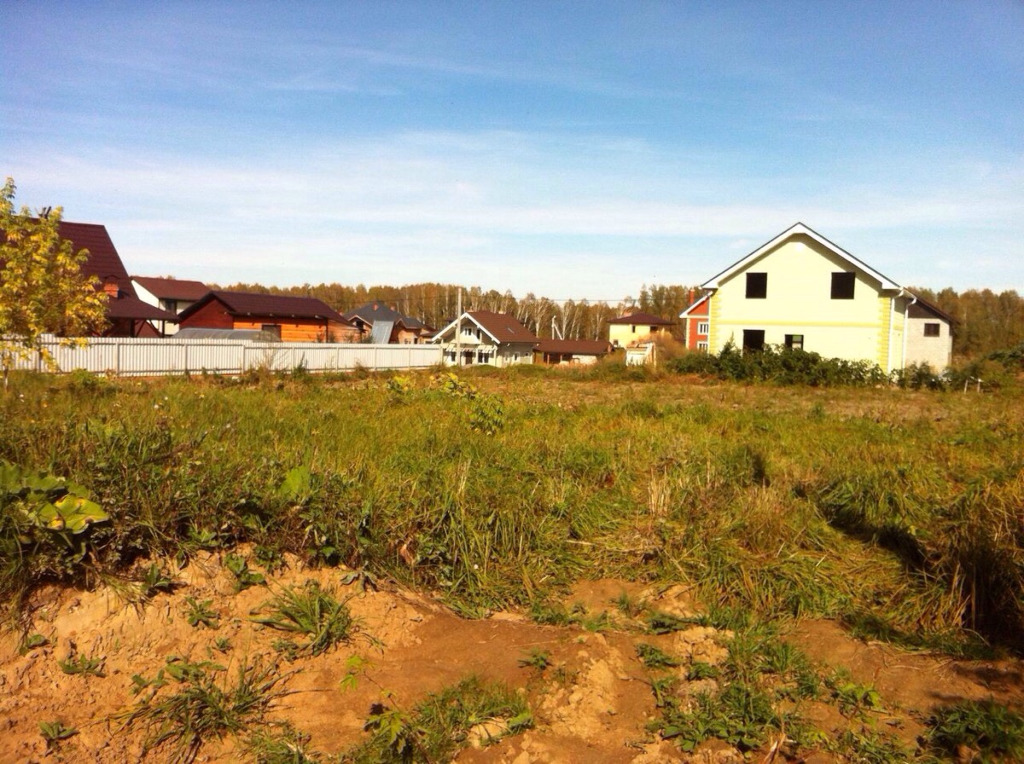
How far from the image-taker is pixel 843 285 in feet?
84.7

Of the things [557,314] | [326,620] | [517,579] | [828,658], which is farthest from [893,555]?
[557,314]

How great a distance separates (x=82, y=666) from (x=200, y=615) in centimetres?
55

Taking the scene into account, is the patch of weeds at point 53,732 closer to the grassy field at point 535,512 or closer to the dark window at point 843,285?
the grassy field at point 535,512

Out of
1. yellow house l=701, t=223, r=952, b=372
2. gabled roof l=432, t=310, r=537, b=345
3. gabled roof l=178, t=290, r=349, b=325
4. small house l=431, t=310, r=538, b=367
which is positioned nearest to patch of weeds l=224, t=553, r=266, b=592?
yellow house l=701, t=223, r=952, b=372

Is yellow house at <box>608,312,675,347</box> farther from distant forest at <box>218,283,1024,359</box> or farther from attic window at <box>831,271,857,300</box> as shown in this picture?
attic window at <box>831,271,857,300</box>

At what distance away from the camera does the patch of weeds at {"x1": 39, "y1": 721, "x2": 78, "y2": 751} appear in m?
3.05

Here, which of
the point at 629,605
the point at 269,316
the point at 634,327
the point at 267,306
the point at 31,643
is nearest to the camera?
the point at 31,643

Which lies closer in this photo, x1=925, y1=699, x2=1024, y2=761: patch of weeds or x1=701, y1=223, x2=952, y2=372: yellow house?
x1=925, y1=699, x2=1024, y2=761: patch of weeds

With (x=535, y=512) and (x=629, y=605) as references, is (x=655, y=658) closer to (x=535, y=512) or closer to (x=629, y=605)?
(x=629, y=605)

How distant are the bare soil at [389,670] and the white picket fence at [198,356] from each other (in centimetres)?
1385

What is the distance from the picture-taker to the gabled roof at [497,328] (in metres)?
47.9

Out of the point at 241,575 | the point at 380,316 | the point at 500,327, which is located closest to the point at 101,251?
the point at 500,327

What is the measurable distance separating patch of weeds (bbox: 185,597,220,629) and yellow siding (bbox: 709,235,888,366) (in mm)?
25363

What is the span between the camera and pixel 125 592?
12.3ft
